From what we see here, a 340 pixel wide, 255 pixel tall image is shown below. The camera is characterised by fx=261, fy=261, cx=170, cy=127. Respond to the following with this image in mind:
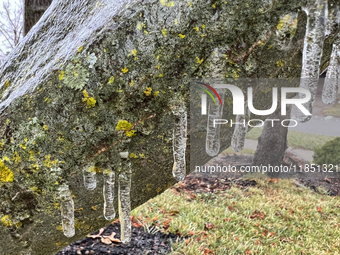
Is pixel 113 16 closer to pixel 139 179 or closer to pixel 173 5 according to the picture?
pixel 173 5

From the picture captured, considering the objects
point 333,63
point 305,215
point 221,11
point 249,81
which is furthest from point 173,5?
point 305,215

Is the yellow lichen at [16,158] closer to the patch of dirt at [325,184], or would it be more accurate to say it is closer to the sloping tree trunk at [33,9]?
the sloping tree trunk at [33,9]

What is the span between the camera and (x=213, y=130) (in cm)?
94

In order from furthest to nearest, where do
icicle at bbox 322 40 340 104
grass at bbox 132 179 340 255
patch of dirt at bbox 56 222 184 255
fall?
1. grass at bbox 132 179 340 255
2. patch of dirt at bbox 56 222 184 255
3. icicle at bbox 322 40 340 104

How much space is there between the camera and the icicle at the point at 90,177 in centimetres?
87

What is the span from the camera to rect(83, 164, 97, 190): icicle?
0.87m

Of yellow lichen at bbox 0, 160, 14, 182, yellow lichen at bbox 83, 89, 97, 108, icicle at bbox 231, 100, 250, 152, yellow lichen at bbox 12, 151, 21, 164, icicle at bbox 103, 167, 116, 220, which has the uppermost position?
yellow lichen at bbox 83, 89, 97, 108

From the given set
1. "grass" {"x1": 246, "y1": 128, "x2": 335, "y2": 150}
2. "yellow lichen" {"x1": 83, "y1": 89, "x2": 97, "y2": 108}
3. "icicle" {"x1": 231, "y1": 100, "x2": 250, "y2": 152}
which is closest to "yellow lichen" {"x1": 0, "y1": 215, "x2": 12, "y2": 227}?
"yellow lichen" {"x1": 83, "y1": 89, "x2": 97, "y2": 108}

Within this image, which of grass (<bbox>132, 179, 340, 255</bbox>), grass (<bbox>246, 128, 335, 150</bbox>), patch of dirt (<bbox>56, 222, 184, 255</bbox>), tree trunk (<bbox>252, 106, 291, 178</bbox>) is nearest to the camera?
patch of dirt (<bbox>56, 222, 184, 255</bbox>)

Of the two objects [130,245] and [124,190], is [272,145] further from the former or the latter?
[124,190]

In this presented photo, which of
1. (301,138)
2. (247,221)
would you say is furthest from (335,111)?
(247,221)

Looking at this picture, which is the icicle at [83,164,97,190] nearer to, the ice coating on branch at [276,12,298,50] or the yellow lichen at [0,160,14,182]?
the yellow lichen at [0,160,14,182]

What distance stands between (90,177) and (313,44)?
836mm

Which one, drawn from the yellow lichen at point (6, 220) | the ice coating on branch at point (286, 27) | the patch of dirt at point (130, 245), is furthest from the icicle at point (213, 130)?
the patch of dirt at point (130, 245)
